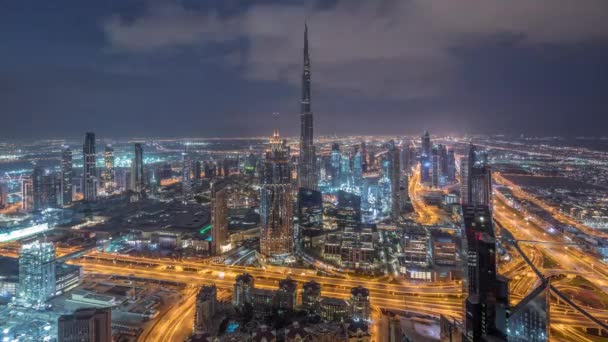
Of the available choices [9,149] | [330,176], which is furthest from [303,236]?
[9,149]

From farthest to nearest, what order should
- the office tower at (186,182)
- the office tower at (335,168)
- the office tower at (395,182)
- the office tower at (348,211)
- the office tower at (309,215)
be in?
the office tower at (335,168)
the office tower at (186,182)
the office tower at (395,182)
the office tower at (348,211)
the office tower at (309,215)

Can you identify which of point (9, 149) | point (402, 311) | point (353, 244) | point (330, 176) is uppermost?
point (9, 149)

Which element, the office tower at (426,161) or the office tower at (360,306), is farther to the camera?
the office tower at (426,161)

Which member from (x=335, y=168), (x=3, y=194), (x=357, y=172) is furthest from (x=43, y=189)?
(x=357, y=172)

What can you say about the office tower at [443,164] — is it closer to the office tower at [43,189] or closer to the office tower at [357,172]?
the office tower at [357,172]

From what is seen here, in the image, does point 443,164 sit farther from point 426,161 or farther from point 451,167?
point 426,161

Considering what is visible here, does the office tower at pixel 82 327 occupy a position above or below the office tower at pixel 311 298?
above

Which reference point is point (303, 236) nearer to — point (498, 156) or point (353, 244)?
point (353, 244)

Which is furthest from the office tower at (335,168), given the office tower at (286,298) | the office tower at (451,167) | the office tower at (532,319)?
A: the office tower at (532,319)
